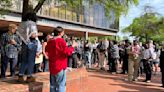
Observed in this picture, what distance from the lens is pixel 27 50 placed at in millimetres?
9672

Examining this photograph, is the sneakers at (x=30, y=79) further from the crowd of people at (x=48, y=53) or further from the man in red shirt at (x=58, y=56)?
the man in red shirt at (x=58, y=56)

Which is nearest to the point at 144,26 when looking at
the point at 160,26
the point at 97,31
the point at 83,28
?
the point at 160,26

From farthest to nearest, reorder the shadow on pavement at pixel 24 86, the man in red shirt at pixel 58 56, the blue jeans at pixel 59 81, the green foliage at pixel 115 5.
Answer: the green foliage at pixel 115 5 < the blue jeans at pixel 59 81 < the man in red shirt at pixel 58 56 < the shadow on pavement at pixel 24 86

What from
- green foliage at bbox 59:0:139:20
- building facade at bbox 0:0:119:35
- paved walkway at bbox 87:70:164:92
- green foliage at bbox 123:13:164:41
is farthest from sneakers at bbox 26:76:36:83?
green foliage at bbox 123:13:164:41

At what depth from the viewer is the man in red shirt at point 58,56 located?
8.78 m

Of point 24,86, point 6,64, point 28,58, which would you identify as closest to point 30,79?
point 28,58

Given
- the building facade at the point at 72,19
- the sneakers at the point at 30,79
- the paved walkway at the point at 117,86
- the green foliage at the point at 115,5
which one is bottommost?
the paved walkway at the point at 117,86

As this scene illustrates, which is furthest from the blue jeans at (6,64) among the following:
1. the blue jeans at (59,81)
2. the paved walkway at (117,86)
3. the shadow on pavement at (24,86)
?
the paved walkway at (117,86)

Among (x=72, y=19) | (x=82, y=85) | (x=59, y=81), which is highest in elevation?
(x=72, y=19)

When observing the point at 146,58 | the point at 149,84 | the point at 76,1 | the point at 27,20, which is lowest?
the point at 149,84

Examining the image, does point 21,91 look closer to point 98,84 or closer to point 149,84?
point 98,84

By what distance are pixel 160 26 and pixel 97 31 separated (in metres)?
18.6

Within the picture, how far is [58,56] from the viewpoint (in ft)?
29.0

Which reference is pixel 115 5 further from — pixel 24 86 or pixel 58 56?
pixel 24 86
